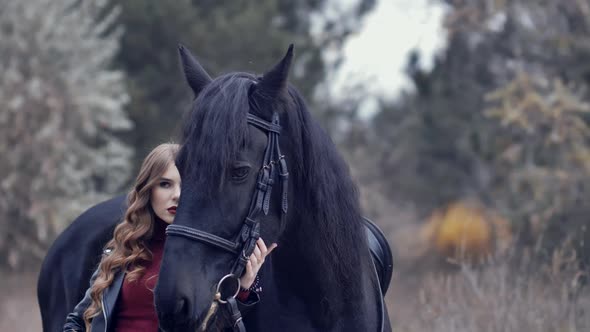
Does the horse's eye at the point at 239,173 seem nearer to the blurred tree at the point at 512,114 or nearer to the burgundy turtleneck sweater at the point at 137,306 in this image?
the burgundy turtleneck sweater at the point at 137,306

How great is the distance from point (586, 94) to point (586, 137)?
0.90 metres

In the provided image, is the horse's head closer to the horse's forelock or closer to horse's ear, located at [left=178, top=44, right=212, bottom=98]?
the horse's forelock

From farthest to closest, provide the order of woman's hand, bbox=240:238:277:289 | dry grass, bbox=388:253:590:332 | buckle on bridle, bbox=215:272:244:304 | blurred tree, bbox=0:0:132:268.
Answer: blurred tree, bbox=0:0:132:268 < dry grass, bbox=388:253:590:332 < woman's hand, bbox=240:238:277:289 < buckle on bridle, bbox=215:272:244:304

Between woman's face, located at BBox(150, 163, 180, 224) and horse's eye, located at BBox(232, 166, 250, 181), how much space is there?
1121mm

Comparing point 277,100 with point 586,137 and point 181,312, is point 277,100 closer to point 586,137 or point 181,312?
point 181,312

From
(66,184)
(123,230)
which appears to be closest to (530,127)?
(66,184)

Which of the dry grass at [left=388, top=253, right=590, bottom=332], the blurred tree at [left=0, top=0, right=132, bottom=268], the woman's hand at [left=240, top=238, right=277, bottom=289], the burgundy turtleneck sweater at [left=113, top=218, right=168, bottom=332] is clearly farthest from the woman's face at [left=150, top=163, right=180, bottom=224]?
the blurred tree at [left=0, top=0, right=132, bottom=268]

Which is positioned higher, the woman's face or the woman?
the woman's face

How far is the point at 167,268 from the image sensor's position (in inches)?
117

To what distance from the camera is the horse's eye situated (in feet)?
10.2

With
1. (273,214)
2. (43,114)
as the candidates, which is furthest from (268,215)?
(43,114)

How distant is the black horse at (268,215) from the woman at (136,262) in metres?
0.57

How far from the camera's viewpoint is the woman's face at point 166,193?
420cm

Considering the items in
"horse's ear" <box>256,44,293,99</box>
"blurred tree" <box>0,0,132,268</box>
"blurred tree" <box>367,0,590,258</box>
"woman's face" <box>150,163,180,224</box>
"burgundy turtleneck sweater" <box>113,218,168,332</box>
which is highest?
"blurred tree" <box>367,0,590,258</box>
